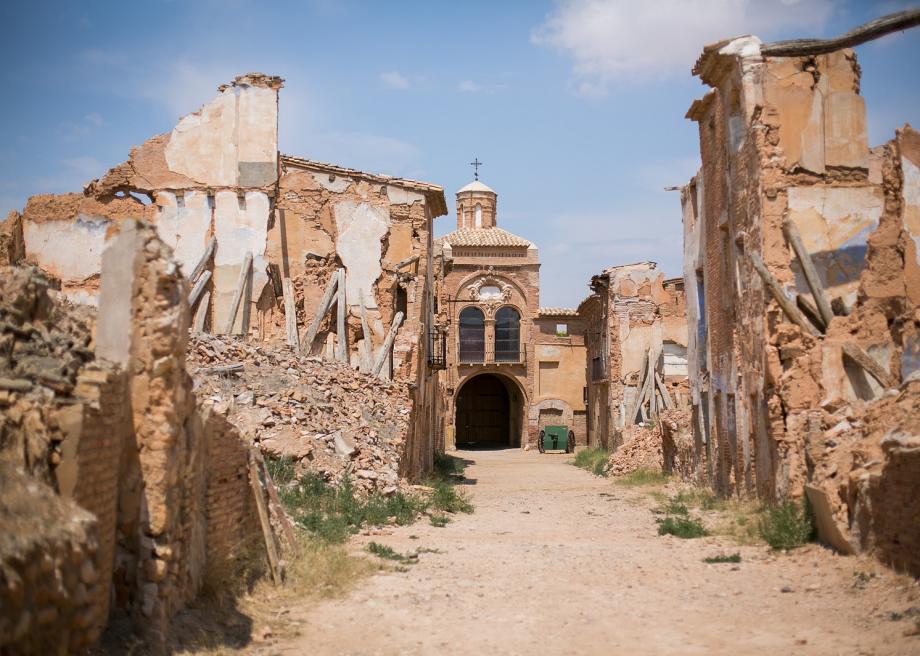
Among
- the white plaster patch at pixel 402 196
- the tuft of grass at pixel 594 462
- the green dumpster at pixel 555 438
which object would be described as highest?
the white plaster patch at pixel 402 196

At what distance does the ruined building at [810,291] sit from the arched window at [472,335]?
27773 millimetres

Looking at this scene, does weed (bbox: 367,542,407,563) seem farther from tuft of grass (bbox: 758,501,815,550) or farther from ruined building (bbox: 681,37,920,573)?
ruined building (bbox: 681,37,920,573)

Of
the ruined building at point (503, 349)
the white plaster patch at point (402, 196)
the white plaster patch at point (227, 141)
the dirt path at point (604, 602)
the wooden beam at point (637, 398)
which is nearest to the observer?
the dirt path at point (604, 602)

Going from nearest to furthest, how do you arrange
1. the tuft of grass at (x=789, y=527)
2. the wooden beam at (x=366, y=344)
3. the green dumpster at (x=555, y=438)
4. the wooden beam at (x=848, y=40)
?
the tuft of grass at (x=789, y=527), the wooden beam at (x=848, y=40), the wooden beam at (x=366, y=344), the green dumpster at (x=555, y=438)

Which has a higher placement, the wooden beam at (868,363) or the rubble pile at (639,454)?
the wooden beam at (868,363)

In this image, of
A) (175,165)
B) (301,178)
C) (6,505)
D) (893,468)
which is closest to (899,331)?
(893,468)

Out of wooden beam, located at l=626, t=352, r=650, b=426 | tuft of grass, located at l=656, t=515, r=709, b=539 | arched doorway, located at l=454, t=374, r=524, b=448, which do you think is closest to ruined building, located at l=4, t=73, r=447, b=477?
tuft of grass, located at l=656, t=515, r=709, b=539

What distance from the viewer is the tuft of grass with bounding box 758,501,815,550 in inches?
440

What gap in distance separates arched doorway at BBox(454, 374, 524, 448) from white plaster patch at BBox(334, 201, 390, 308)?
91.2 feet

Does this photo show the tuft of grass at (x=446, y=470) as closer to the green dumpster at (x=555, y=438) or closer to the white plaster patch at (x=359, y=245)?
the white plaster patch at (x=359, y=245)

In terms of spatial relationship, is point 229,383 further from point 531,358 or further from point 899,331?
point 531,358

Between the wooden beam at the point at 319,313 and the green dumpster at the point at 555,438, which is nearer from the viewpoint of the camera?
the wooden beam at the point at 319,313

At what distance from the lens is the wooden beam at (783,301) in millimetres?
13328

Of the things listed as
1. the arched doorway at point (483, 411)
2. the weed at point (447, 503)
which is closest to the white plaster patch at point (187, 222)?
the weed at point (447, 503)
